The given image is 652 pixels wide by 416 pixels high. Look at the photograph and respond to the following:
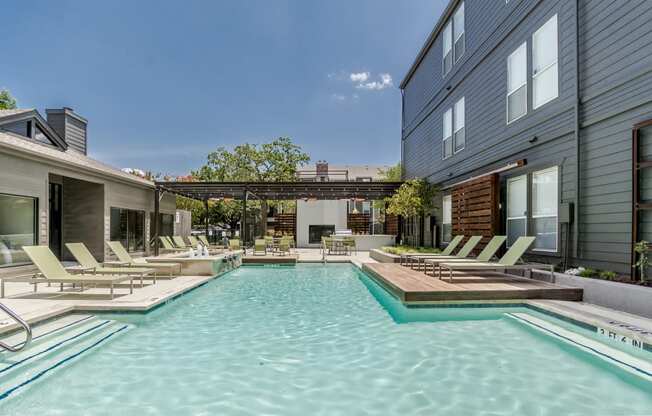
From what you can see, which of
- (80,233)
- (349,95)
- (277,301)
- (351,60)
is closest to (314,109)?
(349,95)

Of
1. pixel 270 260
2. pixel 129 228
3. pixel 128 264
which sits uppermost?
pixel 129 228

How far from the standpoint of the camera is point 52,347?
4.32 metres

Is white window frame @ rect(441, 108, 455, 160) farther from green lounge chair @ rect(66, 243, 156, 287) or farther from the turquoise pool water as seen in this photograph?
green lounge chair @ rect(66, 243, 156, 287)

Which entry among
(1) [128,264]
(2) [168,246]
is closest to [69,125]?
(2) [168,246]

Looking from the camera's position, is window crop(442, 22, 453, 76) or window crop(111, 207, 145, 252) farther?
window crop(111, 207, 145, 252)

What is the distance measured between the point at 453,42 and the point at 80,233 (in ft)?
45.6

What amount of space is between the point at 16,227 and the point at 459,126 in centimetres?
1240

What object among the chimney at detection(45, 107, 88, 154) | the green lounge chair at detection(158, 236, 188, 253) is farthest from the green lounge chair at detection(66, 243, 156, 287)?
the chimney at detection(45, 107, 88, 154)

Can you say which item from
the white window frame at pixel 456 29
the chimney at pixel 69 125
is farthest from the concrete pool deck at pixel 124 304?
the chimney at pixel 69 125

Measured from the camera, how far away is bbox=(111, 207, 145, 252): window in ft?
46.2

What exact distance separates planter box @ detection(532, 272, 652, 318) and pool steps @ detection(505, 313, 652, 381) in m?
0.94

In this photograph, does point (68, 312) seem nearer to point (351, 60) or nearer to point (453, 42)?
point (453, 42)

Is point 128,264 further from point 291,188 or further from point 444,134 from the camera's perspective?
point 444,134

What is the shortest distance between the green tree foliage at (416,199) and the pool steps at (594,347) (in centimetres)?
854
